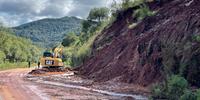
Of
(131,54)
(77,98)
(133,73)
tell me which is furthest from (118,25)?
(77,98)

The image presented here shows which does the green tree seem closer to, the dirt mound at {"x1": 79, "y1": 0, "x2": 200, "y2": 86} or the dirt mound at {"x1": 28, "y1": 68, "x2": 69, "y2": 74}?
the dirt mound at {"x1": 28, "y1": 68, "x2": 69, "y2": 74}

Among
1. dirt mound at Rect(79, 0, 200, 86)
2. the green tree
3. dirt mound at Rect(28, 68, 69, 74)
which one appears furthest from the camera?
the green tree

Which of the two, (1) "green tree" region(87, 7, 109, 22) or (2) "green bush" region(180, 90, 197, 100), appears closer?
(2) "green bush" region(180, 90, 197, 100)

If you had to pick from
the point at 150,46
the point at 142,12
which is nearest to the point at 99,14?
the point at 142,12

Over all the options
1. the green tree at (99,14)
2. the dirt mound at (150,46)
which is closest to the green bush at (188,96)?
the dirt mound at (150,46)

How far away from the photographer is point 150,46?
26.8 meters

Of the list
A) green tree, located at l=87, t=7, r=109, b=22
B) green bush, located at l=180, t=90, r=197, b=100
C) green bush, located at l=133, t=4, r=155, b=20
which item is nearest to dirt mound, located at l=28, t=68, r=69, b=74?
green bush, located at l=133, t=4, r=155, b=20

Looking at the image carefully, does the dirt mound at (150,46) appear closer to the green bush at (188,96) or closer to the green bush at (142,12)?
the green bush at (142,12)

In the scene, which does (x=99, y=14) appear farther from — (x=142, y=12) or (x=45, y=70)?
(x=142, y=12)

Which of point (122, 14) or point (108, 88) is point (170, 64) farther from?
point (122, 14)

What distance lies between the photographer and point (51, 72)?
44.0m

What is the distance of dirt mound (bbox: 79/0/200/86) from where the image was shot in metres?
22.8

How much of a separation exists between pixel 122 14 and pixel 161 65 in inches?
593

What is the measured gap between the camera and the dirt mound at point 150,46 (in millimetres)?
22781
